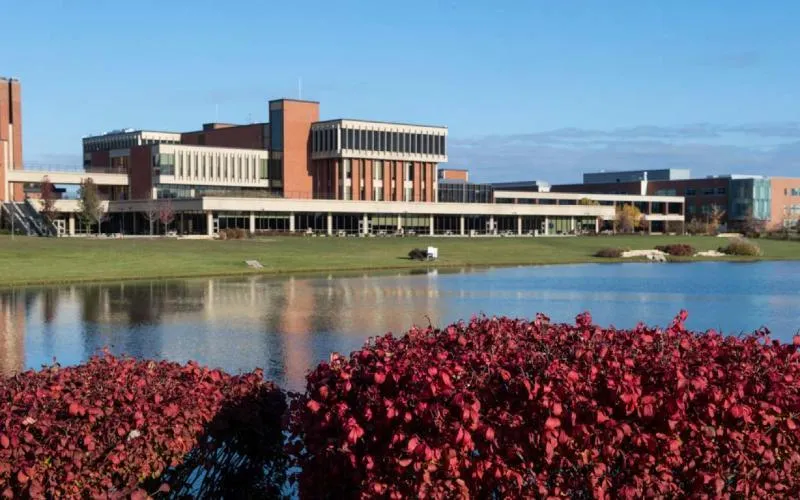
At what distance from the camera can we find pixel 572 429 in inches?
279

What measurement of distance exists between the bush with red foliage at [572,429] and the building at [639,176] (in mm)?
167418

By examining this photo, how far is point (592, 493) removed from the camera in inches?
283

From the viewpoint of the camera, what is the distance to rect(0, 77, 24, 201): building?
10446cm

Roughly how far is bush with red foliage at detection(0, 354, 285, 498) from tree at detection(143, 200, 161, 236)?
3534 inches

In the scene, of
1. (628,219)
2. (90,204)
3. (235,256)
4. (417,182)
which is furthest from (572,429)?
(628,219)

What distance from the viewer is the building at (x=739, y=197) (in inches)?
6038

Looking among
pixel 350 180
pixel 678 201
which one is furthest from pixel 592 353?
pixel 678 201

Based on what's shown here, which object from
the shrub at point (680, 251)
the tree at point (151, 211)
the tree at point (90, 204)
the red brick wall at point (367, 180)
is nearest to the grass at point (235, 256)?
the shrub at point (680, 251)

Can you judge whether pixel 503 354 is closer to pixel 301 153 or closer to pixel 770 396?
pixel 770 396


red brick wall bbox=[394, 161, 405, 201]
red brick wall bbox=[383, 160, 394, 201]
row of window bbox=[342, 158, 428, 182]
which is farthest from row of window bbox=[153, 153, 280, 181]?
red brick wall bbox=[394, 161, 405, 201]

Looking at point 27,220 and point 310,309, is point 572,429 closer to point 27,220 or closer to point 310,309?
point 310,309

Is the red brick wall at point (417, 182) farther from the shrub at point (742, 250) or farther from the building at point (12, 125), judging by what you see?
the building at point (12, 125)

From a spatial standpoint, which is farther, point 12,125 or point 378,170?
point 378,170

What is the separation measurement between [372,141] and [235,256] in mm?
55401
